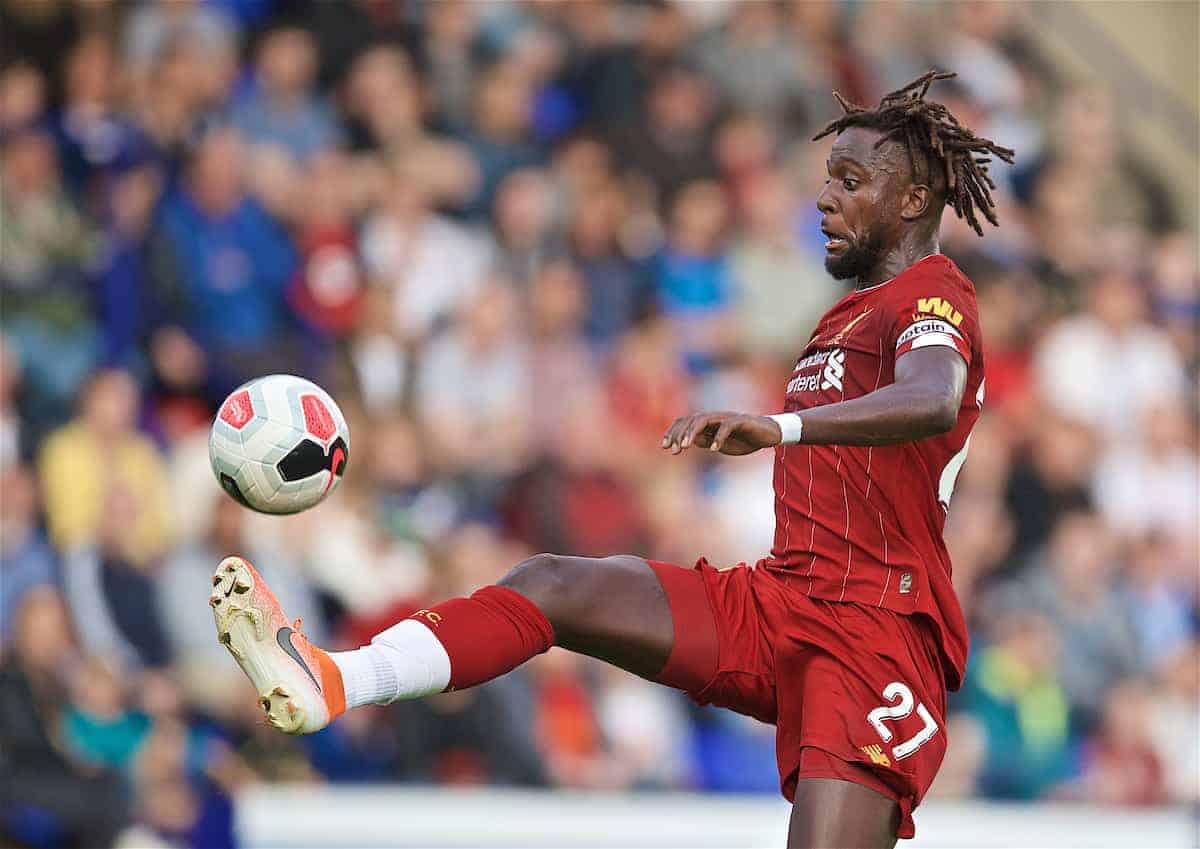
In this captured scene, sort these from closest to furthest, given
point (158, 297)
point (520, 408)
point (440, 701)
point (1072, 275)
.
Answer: point (440, 701)
point (158, 297)
point (520, 408)
point (1072, 275)

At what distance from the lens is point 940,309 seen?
16.1 feet

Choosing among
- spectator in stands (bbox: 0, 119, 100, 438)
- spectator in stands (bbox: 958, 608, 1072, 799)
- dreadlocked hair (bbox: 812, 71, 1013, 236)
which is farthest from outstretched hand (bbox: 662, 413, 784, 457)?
spectator in stands (bbox: 958, 608, 1072, 799)

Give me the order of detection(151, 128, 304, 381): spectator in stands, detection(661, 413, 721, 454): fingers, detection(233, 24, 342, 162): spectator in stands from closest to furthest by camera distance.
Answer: detection(661, 413, 721, 454): fingers, detection(151, 128, 304, 381): spectator in stands, detection(233, 24, 342, 162): spectator in stands

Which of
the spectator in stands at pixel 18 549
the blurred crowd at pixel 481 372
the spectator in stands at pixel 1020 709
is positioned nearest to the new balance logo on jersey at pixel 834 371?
the blurred crowd at pixel 481 372

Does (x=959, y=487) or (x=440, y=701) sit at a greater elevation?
(x=959, y=487)

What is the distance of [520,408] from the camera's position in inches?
419

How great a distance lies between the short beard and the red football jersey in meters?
0.08

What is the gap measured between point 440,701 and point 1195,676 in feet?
17.3

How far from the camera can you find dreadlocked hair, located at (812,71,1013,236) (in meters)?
5.26

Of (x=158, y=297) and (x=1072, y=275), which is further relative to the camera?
(x=1072, y=275)

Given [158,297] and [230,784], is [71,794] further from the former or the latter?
[158,297]

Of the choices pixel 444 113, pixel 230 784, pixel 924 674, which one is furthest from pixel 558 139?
pixel 924 674

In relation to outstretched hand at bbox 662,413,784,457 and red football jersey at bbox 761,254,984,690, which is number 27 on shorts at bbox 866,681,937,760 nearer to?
red football jersey at bbox 761,254,984,690

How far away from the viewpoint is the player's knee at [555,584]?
16.1ft
